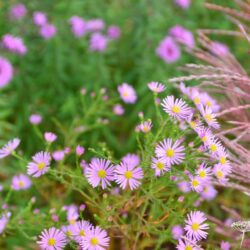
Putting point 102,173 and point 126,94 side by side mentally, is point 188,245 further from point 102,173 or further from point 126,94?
point 126,94

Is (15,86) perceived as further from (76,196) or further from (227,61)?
→ (227,61)

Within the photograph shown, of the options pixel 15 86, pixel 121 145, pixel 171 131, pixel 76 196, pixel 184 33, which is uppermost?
pixel 184 33

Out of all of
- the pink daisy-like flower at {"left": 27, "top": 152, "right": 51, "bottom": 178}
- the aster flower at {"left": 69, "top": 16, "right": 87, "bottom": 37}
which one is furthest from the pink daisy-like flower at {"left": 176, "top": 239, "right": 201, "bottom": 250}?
the aster flower at {"left": 69, "top": 16, "right": 87, "bottom": 37}

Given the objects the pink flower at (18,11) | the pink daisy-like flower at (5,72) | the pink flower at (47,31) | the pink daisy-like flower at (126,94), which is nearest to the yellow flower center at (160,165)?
the pink daisy-like flower at (126,94)

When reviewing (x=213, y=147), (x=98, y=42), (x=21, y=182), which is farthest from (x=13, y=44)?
(x=213, y=147)

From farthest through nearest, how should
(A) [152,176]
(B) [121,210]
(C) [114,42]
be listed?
1. (C) [114,42]
2. (B) [121,210]
3. (A) [152,176]

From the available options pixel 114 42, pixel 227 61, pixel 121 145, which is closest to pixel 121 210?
pixel 227 61
